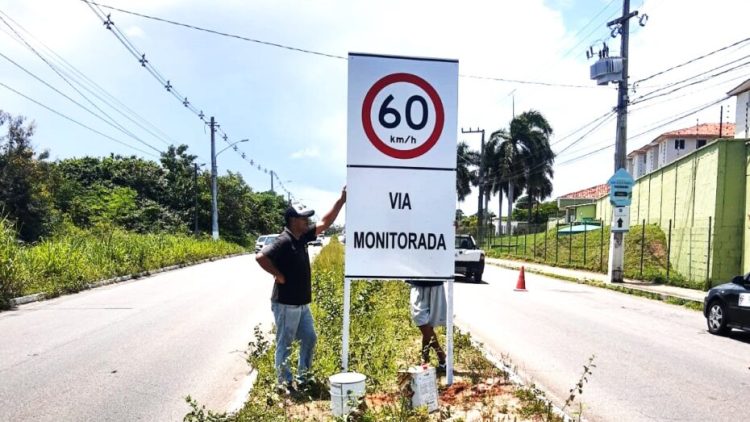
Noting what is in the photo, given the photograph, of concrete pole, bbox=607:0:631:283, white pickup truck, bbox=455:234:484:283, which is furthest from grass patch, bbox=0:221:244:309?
concrete pole, bbox=607:0:631:283

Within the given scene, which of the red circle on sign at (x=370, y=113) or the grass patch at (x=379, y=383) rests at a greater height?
the red circle on sign at (x=370, y=113)

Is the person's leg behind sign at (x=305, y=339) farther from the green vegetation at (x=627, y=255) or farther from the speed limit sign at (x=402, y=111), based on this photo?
the green vegetation at (x=627, y=255)

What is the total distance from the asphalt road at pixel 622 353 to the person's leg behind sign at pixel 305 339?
2460mm

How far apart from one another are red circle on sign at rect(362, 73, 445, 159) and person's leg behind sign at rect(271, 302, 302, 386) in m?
1.69

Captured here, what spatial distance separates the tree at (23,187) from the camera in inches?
1032

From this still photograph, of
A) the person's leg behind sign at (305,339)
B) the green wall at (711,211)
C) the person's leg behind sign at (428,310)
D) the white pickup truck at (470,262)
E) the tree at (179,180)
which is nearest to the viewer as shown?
the person's leg behind sign at (305,339)

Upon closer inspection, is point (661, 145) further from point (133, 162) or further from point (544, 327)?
point (544, 327)

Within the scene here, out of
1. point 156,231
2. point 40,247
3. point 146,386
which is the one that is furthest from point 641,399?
point 156,231

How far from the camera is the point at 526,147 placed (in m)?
54.5

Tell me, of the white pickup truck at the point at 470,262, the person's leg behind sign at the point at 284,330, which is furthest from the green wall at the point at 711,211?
the person's leg behind sign at the point at 284,330

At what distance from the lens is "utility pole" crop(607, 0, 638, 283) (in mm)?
20406

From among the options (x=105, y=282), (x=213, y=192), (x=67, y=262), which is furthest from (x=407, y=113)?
(x=213, y=192)

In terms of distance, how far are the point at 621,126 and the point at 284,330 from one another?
19321 millimetres

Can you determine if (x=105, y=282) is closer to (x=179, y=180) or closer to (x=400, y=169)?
(x=400, y=169)
